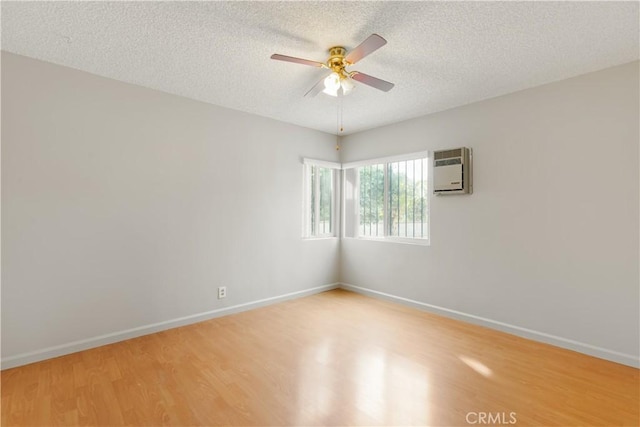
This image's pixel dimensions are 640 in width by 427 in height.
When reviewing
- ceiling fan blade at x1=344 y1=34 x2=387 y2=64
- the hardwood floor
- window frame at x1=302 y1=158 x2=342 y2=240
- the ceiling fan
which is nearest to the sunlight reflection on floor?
the hardwood floor

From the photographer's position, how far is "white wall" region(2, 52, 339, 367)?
2.48 metres

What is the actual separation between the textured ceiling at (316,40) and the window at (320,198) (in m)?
1.62

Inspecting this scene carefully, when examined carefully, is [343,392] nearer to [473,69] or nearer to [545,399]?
[545,399]

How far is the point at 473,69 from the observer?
2.68 meters

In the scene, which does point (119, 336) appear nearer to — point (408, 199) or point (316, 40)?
point (316, 40)

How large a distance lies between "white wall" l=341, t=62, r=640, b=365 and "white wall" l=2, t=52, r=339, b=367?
7.19 feet

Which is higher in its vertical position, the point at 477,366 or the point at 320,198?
the point at 320,198

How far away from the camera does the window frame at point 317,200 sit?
15.1 ft

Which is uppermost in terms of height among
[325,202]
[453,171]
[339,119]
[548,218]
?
[339,119]

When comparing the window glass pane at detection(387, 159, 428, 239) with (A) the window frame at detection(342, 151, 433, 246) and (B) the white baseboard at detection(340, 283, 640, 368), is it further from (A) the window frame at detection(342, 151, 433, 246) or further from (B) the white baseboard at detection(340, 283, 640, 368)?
(B) the white baseboard at detection(340, 283, 640, 368)

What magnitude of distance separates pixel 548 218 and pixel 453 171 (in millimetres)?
1020

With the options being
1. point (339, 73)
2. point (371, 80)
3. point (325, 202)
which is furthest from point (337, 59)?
point (325, 202)

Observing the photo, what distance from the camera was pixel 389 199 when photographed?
443 cm

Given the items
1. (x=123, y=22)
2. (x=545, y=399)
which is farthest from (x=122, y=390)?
(x=545, y=399)
